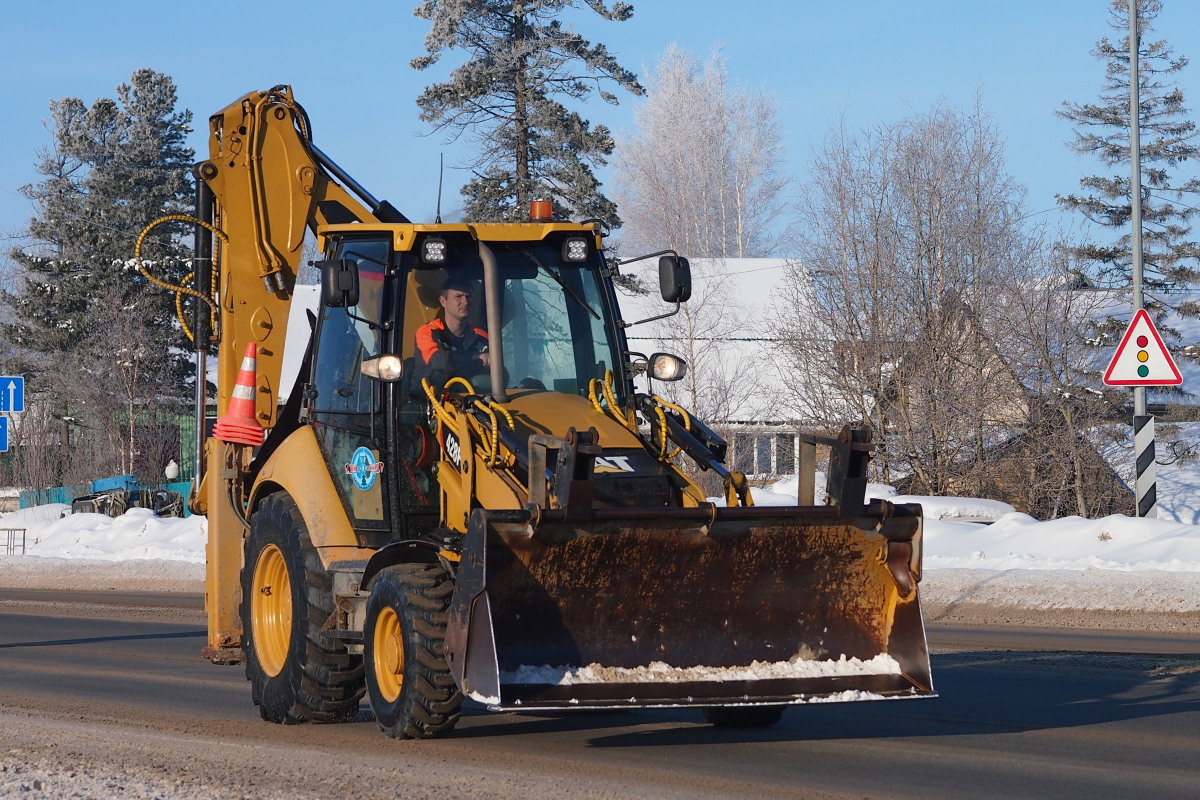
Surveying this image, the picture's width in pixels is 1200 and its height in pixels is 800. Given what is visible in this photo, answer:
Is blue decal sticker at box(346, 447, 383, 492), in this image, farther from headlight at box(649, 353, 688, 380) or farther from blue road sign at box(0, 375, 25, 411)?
blue road sign at box(0, 375, 25, 411)

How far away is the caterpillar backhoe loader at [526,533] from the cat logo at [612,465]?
0.5 inches

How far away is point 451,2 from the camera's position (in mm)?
29797

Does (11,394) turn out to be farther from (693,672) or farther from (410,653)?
(693,672)

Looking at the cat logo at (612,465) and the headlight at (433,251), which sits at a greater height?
the headlight at (433,251)

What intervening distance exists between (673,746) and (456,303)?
2664 millimetres

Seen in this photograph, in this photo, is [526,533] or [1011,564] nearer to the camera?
[526,533]

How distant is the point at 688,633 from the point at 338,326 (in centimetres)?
288

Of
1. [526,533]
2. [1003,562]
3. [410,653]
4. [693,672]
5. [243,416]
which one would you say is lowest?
[1003,562]

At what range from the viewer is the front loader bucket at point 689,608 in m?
6.79

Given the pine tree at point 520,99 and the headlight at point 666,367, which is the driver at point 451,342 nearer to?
the headlight at point 666,367

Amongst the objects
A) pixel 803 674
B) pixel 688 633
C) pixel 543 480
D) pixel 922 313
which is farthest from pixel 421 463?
pixel 922 313

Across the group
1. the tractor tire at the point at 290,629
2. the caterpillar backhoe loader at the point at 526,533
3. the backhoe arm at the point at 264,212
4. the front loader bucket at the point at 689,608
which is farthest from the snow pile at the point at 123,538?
the front loader bucket at the point at 689,608

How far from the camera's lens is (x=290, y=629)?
838 cm

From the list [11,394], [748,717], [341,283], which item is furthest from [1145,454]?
[11,394]
